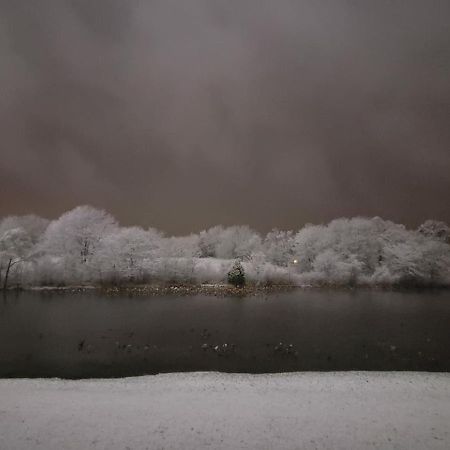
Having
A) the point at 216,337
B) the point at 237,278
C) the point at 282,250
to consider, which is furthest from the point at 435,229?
the point at 216,337

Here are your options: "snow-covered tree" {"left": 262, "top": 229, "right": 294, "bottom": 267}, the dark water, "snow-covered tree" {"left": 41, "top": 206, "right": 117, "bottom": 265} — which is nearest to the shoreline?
the dark water

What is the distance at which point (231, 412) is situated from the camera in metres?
16.1

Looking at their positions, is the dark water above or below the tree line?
below

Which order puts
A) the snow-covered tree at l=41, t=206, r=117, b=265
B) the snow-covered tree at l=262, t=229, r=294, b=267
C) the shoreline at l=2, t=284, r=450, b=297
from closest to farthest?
the shoreline at l=2, t=284, r=450, b=297, the snow-covered tree at l=41, t=206, r=117, b=265, the snow-covered tree at l=262, t=229, r=294, b=267

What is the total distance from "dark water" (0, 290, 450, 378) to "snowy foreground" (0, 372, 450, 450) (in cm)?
343

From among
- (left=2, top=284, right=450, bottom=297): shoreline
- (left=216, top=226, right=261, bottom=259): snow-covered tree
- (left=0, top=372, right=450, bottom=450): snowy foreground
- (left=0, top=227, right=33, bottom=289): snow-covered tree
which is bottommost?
(left=0, top=372, right=450, bottom=450): snowy foreground

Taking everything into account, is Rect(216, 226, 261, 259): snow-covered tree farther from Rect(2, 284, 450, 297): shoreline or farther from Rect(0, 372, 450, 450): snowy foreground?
Rect(0, 372, 450, 450): snowy foreground

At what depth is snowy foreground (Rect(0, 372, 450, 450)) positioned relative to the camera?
44.8ft

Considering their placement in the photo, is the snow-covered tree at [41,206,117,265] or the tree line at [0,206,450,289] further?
the snow-covered tree at [41,206,117,265]

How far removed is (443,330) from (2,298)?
53372mm

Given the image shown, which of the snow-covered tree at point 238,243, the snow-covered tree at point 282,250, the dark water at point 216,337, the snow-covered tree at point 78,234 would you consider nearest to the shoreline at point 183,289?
the dark water at point 216,337

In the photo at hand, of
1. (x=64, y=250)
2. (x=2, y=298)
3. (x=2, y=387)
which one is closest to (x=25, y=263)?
(x=64, y=250)

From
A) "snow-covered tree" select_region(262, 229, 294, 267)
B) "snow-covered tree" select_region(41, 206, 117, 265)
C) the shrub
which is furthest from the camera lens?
"snow-covered tree" select_region(262, 229, 294, 267)

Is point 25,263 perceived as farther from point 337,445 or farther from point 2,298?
point 337,445
